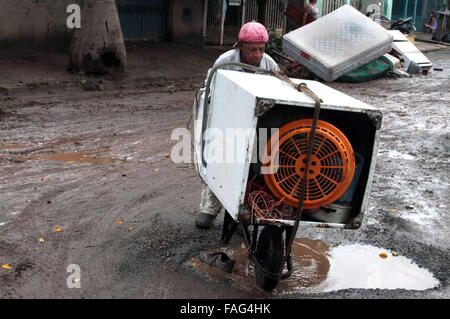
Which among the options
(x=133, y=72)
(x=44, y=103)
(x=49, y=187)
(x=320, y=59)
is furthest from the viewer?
(x=320, y=59)

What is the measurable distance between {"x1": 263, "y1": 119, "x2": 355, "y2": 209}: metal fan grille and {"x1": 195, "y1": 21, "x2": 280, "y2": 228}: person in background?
150 centimetres

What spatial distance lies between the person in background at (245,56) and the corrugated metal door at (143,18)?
451 inches

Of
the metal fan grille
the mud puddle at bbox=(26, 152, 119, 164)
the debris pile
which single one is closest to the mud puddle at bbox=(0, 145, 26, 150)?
the mud puddle at bbox=(26, 152, 119, 164)

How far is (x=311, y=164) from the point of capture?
4219 mm

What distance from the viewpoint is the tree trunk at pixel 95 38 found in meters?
12.7

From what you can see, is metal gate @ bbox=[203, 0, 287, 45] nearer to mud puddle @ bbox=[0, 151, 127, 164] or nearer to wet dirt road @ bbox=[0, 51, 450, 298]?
wet dirt road @ bbox=[0, 51, 450, 298]

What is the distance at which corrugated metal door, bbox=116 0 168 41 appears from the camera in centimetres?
1669

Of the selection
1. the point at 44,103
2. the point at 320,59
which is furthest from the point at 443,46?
the point at 44,103

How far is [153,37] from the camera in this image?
698 inches

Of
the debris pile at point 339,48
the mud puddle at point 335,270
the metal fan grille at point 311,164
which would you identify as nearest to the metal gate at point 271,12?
the debris pile at point 339,48

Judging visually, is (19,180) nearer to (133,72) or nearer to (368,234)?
(368,234)

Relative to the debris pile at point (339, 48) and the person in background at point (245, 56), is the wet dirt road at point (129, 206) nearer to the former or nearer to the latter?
the person in background at point (245, 56)

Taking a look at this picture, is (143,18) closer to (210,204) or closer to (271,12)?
(271,12)
